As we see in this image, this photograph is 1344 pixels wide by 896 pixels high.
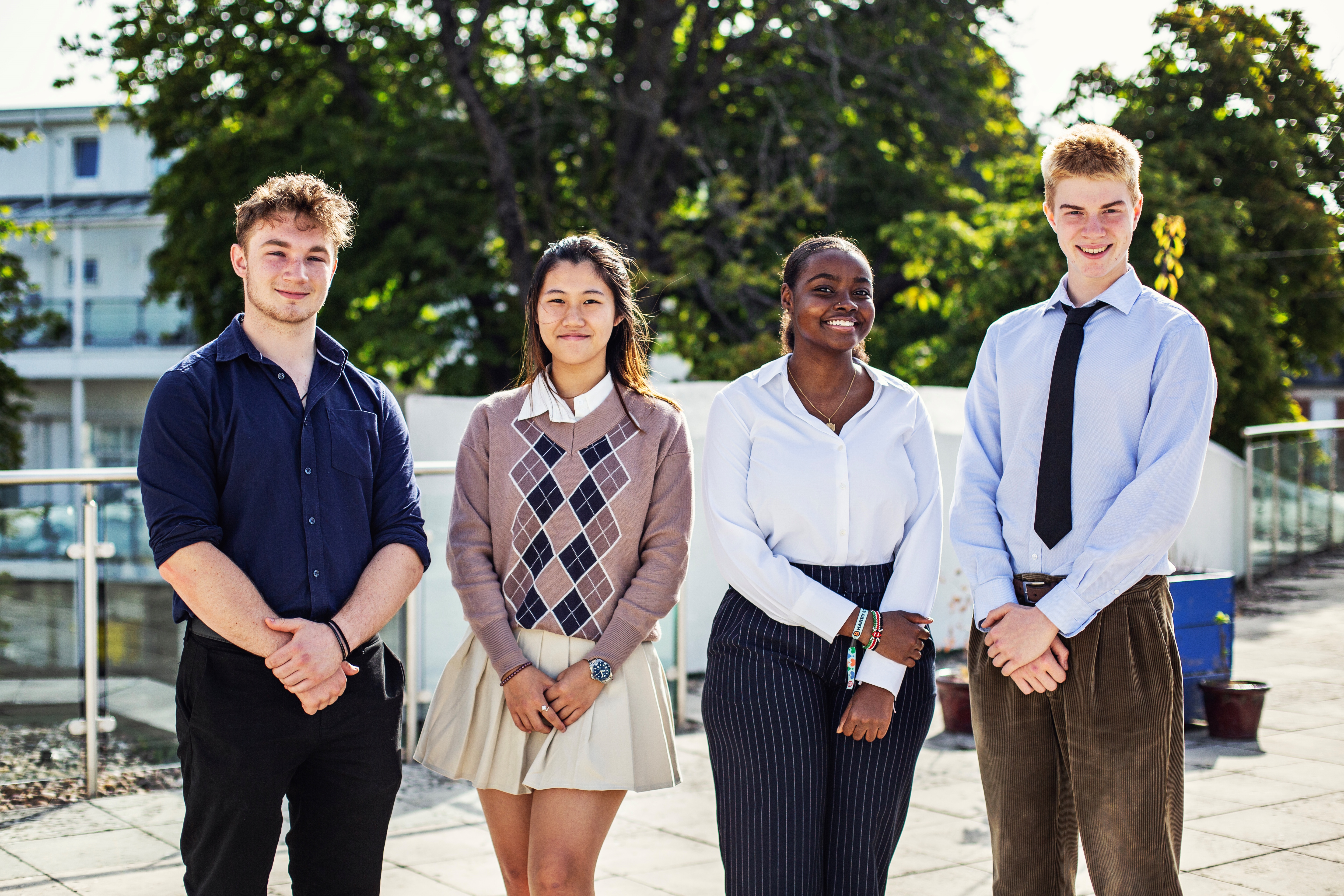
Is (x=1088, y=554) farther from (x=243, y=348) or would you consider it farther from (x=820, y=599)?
(x=243, y=348)

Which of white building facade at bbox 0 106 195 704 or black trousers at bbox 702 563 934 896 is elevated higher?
white building facade at bbox 0 106 195 704

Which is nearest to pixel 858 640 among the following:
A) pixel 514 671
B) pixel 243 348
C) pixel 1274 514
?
pixel 514 671

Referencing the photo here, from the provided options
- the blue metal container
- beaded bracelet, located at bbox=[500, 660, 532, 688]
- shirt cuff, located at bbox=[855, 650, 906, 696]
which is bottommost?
the blue metal container

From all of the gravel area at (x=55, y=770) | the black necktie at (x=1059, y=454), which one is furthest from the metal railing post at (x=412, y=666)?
the black necktie at (x=1059, y=454)

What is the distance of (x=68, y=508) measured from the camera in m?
5.18

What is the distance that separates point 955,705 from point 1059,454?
3721 millimetres

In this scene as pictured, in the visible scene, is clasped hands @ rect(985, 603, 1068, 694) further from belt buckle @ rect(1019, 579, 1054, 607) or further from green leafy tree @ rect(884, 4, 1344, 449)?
green leafy tree @ rect(884, 4, 1344, 449)

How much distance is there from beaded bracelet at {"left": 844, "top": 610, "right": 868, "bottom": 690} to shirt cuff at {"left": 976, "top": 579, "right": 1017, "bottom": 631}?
313 mm

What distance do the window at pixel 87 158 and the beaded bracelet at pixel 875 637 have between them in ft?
115

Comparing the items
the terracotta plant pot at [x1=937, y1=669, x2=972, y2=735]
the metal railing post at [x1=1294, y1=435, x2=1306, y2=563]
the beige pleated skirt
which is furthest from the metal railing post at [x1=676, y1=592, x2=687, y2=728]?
the metal railing post at [x1=1294, y1=435, x2=1306, y2=563]

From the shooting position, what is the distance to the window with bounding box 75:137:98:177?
32.8 metres

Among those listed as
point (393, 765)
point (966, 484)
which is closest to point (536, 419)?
point (393, 765)

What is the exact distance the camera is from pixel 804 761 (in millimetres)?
2703

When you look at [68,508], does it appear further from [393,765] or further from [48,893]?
[393,765]
